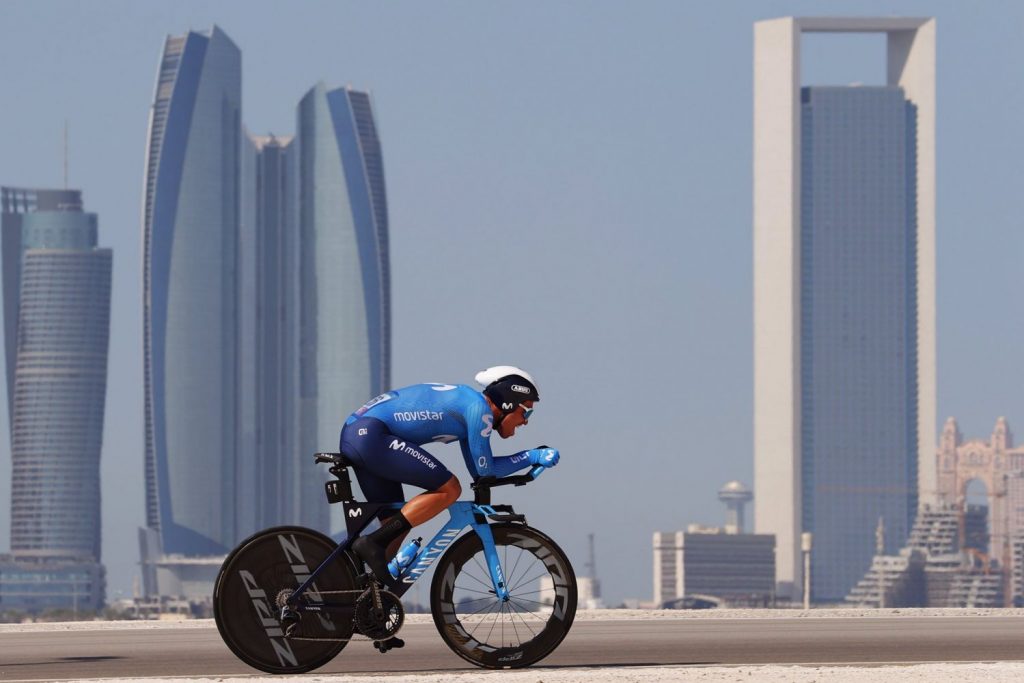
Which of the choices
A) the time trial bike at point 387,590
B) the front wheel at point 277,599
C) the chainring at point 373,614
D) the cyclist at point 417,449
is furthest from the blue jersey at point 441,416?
the chainring at point 373,614

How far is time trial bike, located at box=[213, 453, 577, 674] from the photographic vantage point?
48.3 feet

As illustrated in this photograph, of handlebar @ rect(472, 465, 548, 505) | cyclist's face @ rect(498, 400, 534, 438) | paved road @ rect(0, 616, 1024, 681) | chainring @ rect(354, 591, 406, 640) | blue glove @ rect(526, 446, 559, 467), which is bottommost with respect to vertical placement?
paved road @ rect(0, 616, 1024, 681)

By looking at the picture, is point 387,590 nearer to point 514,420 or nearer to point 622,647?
point 514,420

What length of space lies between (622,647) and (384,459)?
3676mm

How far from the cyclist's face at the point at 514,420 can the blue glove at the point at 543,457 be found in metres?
0.25

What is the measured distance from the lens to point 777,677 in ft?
46.4

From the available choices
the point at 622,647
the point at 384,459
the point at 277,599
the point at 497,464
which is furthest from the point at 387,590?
the point at 622,647

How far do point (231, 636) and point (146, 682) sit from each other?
70cm

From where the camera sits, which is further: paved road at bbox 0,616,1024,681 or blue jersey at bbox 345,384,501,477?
paved road at bbox 0,616,1024,681

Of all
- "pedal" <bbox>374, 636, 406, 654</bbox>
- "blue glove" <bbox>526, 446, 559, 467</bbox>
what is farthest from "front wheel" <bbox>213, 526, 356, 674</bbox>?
"blue glove" <bbox>526, 446, 559, 467</bbox>

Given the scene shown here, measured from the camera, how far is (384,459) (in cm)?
1488

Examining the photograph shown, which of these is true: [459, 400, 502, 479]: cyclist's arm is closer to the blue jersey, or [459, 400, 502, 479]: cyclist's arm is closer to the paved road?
the blue jersey

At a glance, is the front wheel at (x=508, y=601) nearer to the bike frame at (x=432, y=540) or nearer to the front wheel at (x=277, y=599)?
the bike frame at (x=432, y=540)

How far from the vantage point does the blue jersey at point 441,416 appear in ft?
49.0
